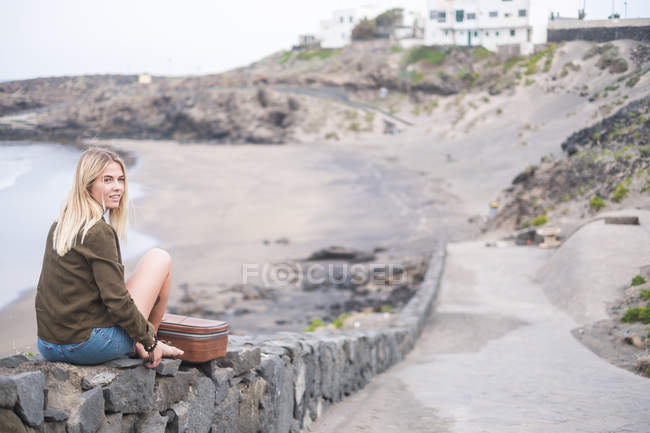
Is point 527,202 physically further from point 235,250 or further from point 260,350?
point 260,350

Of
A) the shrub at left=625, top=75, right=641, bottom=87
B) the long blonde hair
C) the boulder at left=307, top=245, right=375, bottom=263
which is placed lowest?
the boulder at left=307, top=245, right=375, bottom=263

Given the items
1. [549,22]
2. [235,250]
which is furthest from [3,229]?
[235,250]

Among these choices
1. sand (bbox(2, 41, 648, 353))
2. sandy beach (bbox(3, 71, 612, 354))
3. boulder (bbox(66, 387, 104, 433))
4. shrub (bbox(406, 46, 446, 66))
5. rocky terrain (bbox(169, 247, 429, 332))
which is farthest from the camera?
shrub (bbox(406, 46, 446, 66))

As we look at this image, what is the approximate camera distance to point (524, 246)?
18.3 m

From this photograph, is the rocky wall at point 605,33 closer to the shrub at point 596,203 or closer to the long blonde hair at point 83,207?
the shrub at point 596,203

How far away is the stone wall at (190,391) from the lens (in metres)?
2.44

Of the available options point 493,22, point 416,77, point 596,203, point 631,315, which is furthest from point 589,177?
point 416,77

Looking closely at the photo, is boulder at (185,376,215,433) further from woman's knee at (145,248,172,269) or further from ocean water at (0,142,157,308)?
ocean water at (0,142,157,308)

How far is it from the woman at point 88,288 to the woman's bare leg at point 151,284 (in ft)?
0.64

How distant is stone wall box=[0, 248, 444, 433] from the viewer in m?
2.44

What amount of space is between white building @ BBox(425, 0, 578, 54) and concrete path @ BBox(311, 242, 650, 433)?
6.30 m

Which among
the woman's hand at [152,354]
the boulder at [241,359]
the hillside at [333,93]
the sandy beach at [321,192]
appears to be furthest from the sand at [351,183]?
the woman's hand at [152,354]

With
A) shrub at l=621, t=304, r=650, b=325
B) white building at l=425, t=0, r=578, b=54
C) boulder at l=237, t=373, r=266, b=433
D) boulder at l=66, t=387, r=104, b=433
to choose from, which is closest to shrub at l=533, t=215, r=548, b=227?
white building at l=425, t=0, r=578, b=54

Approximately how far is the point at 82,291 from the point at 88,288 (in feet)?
0.10
